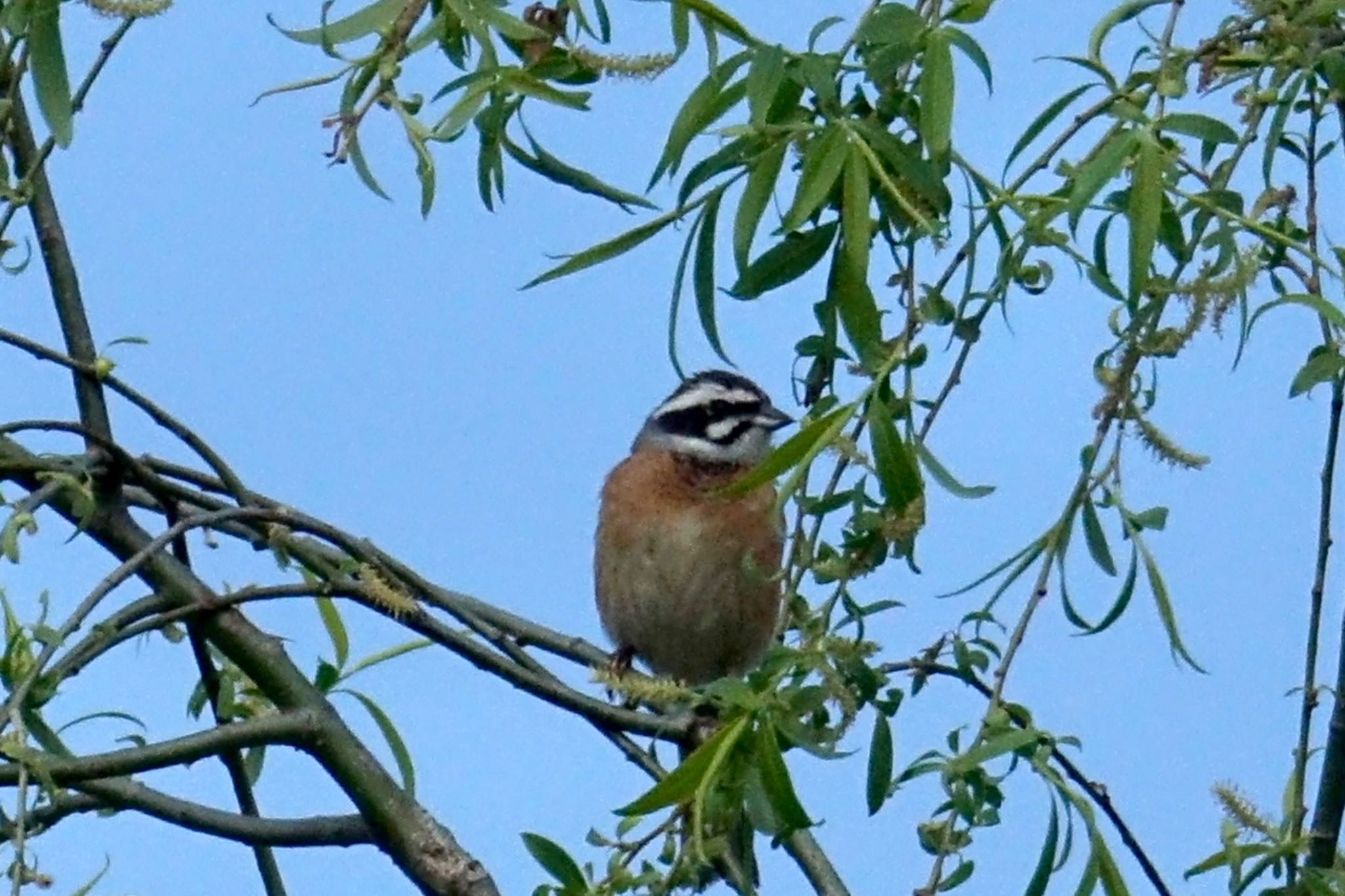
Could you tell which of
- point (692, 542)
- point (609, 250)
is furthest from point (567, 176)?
point (692, 542)

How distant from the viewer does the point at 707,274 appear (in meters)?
2.65

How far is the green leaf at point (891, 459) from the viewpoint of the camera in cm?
235

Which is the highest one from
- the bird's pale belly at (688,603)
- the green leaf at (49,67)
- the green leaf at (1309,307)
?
the bird's pale belly at (688,603)

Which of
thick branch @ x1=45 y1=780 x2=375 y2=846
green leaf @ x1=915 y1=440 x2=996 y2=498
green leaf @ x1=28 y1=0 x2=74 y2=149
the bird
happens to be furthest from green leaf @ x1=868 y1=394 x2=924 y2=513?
the bird

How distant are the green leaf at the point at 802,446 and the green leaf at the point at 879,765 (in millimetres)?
454

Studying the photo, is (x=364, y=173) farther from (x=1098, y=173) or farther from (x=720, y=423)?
(x=720, y=423)

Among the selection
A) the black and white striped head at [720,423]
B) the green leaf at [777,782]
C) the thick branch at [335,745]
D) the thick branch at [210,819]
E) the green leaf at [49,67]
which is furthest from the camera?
the black and white striped head at [720,423]

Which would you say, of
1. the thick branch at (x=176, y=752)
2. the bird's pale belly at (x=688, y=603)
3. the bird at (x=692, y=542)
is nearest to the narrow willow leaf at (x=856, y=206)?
the thick branch at (x=176, y=752)

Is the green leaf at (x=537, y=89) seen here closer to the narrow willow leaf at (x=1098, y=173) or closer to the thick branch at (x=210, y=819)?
the narrow willow leaf at (x=1098, y=173)

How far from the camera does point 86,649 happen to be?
2752mm

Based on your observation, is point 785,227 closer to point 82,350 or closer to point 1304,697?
point 1304,697

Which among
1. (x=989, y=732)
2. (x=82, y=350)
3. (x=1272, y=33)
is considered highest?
(x=82, y=350)

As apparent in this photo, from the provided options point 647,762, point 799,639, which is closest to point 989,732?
Answer: point 799,639

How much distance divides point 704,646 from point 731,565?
272 mm
